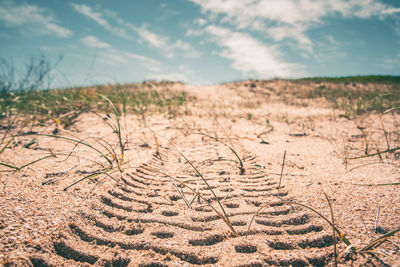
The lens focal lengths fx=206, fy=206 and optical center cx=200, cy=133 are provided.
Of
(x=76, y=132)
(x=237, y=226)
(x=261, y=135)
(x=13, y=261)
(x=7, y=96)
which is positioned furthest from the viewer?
(x=7, y=96)

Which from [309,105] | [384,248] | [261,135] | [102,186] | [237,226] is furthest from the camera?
[309,105]

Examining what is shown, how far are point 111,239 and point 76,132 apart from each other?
2.40 m

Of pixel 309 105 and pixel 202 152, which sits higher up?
pixel 309 105

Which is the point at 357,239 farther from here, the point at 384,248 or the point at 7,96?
the point at 7,96

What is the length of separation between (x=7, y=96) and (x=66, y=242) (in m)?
5.96

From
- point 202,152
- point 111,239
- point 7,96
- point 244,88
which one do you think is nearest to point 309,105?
point 244,88

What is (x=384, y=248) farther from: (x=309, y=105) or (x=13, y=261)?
(x=309, y=105)

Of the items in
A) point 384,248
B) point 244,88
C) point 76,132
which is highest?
point 244,88

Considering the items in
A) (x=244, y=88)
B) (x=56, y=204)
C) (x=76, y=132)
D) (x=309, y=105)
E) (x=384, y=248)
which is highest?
(x=244, y=88)

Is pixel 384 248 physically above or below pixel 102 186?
below

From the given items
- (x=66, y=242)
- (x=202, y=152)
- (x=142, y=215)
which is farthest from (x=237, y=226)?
(x=202, y=152)

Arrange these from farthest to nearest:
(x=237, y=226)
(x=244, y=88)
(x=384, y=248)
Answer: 1. (x=244, y=88)
2. (x=237, y=226)
3. (x=384, y=248)

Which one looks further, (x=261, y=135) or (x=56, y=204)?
(x=261, y=135)

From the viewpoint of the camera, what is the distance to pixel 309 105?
7.05m
